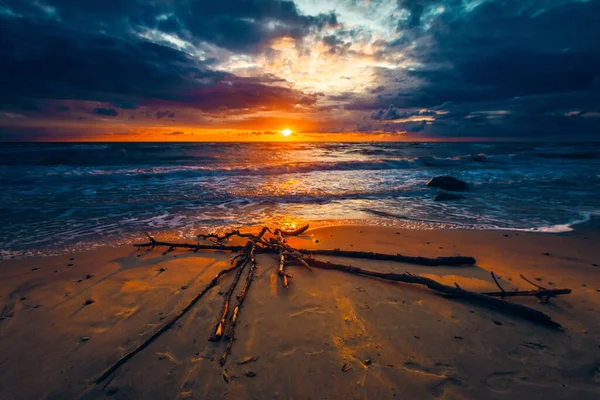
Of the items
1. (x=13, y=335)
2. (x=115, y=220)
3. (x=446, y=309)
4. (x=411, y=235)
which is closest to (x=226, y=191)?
(x=115, y=220)

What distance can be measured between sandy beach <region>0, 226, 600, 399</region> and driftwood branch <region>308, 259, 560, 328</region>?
0.11 meters

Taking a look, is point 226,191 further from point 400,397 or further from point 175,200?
point 400,397

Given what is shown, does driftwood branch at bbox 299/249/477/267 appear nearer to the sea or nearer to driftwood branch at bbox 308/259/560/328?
driftwood branch at bbox 308/259/560/328

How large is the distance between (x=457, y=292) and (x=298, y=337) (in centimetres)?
258

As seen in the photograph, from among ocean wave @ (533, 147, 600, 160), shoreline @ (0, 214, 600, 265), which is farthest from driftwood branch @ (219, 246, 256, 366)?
ocean wave @ (533, 147, 600, 160)

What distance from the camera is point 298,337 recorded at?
342 cm

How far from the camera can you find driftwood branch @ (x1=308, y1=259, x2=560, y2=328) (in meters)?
3.61

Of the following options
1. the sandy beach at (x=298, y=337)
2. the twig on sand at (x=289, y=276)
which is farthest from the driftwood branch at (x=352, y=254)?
the sandy beach at (x=298, y=337)

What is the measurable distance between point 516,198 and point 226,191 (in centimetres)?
1521

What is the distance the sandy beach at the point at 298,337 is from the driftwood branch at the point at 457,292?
11 centimetres

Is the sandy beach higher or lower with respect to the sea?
higher

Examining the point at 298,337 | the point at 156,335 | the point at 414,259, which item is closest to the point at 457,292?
the point at 414,259

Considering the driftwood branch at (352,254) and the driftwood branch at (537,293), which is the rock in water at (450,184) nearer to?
the driftwood branch at (352,254)

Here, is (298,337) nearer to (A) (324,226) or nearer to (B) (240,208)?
(A) (324,226)
